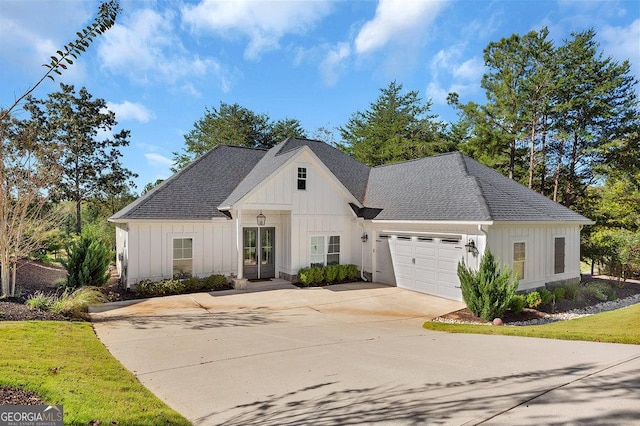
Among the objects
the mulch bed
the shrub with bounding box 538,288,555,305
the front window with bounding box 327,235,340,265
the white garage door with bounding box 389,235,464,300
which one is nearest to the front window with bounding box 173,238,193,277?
the front window with bounding box 327,235,340,265

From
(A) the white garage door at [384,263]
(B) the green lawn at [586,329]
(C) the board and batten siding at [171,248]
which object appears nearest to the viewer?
(B) the green lawn at [586,329]

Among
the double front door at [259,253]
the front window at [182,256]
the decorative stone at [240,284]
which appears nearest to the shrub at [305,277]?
the double front door at [259,253]

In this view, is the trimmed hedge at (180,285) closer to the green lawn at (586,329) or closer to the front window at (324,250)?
the front window at (324,250)

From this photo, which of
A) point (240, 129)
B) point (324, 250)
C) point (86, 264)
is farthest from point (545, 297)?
point (240, 129)

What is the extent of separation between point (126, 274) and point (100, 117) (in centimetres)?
2255

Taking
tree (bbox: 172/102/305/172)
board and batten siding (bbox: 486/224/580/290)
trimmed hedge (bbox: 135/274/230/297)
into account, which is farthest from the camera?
Result: tree (bbox: 172/102/305/172)

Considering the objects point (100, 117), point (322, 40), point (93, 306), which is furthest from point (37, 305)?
point (100, 117)

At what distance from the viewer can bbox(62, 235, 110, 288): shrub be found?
501 inches

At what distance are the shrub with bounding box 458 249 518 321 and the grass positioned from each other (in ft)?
29.7

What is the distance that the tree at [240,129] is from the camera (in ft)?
126

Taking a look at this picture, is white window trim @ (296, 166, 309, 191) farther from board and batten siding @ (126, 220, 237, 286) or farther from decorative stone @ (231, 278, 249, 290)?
decorative stone @ (231, 278, 249, 290)

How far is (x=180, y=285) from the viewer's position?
13.4 metres

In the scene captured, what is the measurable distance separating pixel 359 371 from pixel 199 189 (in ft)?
41.4

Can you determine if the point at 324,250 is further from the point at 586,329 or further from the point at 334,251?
the point at 586,329
